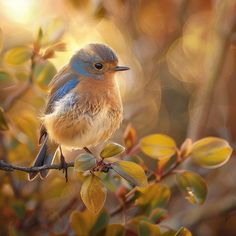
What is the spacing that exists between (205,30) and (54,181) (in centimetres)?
198

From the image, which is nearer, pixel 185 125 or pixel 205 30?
pixel 205 30

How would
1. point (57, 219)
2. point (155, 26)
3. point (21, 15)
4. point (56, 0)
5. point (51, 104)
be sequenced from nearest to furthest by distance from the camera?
1. point (51, 104)
2. point (57, 219)
3. point (21, 15)
4. point (56, 0)
5. point (155, 26)

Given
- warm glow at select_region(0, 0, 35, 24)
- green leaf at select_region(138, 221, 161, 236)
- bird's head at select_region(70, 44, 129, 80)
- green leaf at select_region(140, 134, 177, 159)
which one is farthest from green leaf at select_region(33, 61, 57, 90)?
warm glow at select_region(0, 0, 35, 24)

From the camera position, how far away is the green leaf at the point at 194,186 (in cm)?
247

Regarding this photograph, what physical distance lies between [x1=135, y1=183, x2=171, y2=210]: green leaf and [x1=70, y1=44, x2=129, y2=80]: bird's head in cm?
64

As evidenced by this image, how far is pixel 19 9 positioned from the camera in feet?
12.9

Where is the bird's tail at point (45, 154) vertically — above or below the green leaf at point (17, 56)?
below

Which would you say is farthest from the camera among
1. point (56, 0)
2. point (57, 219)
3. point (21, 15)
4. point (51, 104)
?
point (56, 0)

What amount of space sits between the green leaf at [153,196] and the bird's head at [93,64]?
64cm

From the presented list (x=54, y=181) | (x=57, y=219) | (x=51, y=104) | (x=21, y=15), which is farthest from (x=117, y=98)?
(x=21, y=15)

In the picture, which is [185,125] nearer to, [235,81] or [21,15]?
[235,81]

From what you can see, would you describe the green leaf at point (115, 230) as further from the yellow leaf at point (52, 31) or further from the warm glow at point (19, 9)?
the warm glow at point (19, 9)

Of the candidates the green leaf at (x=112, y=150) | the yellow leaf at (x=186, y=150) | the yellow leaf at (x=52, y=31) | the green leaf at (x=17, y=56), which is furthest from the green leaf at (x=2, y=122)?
the yellow leaf at (x=186, y=150)

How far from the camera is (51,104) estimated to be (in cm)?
295
